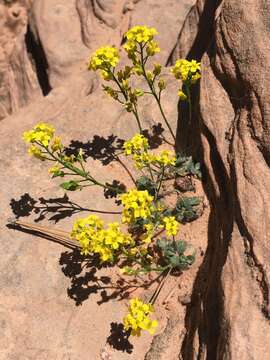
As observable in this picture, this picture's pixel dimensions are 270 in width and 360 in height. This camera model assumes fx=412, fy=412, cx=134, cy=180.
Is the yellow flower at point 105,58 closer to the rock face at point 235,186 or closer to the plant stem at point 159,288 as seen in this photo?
the rock face at point 235,186

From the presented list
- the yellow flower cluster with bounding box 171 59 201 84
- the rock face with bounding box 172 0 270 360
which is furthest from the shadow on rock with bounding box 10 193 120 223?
the yellow flower cluster with bounding box 171 59 201 84

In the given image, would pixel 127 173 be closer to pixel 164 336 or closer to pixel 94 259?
pixel 94 259

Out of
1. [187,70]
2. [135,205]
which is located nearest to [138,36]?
[187,70]

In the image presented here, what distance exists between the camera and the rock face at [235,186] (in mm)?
2676

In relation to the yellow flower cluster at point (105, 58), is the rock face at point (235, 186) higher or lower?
lower

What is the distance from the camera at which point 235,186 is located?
3.22 metres

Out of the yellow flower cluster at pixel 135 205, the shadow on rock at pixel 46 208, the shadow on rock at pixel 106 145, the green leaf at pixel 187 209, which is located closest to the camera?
the yellow flower cluster at pixel 135 205

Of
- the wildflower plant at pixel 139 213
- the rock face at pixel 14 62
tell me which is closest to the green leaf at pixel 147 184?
the wildflower plant at pixel 139 213

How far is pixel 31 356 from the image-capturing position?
3.43 metres

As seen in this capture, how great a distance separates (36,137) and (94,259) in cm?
124

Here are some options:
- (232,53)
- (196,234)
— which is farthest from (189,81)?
(196,234)

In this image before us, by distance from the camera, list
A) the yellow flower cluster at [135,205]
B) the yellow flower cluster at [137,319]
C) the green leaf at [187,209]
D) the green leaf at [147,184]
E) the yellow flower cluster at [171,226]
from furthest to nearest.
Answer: the green leaf at [147,184], the green leaf at [187,209], the yellow flower cluster at [171,226], the yellow flower cluster at [135,205], the yellow flower cluster at [137,319]

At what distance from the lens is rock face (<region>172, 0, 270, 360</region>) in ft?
8.78

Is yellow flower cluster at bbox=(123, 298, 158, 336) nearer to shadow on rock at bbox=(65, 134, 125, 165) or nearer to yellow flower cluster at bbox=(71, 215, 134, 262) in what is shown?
yellow flower cluster at bbox=(71, 215, 134, 262)
